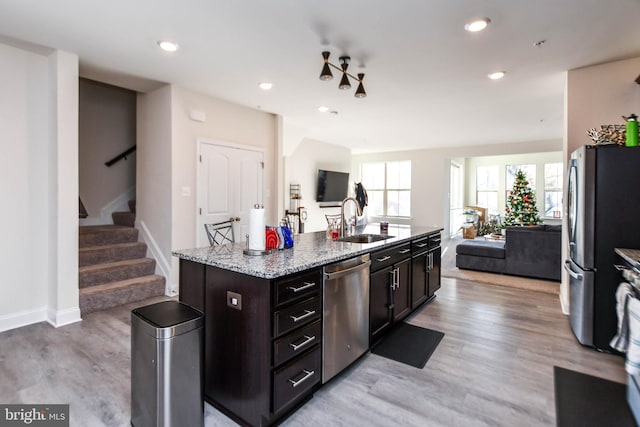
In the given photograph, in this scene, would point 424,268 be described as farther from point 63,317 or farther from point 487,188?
point 487,188

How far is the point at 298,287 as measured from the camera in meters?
1.85

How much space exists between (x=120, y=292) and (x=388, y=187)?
8102 millimetres

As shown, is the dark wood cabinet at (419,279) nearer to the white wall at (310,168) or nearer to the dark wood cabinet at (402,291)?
the dark wood cabinet at (402,291)

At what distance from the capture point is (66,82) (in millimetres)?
3232

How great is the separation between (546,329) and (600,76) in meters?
2.60

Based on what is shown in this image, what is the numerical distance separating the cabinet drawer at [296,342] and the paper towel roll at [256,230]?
1.93ft

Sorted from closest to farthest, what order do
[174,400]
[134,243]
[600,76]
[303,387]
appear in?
[174,400]
[303,387]
[600,76]
[134,243]

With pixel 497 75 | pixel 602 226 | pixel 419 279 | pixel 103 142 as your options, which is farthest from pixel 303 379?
pixel 103 142

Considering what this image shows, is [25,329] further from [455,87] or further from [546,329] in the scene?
[455,87]

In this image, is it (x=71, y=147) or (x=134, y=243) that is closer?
(x=71, y=147)

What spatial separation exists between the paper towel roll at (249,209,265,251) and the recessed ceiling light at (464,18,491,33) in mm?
2192

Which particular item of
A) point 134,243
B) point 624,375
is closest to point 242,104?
point 134,243

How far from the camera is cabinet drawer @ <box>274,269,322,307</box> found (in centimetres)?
174

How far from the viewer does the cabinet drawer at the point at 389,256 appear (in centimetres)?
260
